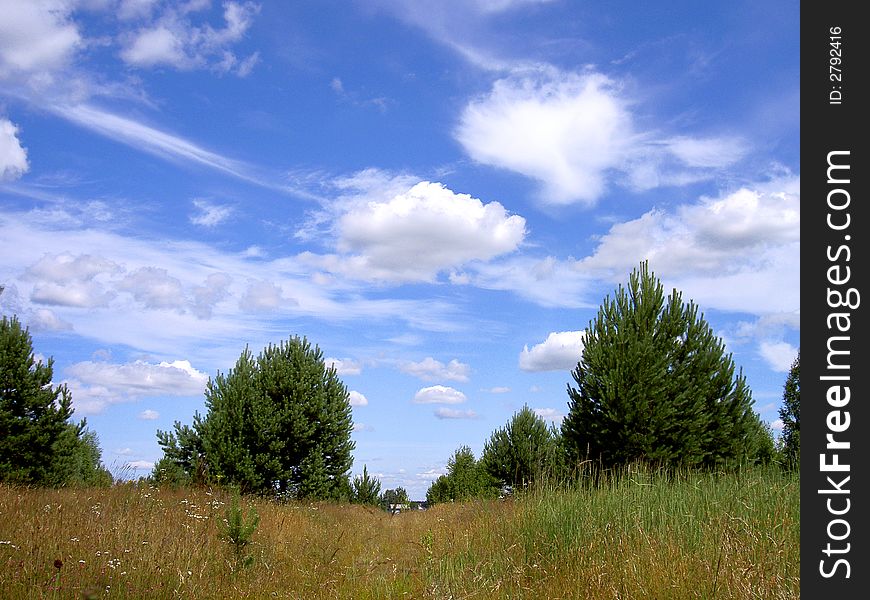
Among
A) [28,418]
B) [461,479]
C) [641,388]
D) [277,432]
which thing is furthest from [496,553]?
[461,479]

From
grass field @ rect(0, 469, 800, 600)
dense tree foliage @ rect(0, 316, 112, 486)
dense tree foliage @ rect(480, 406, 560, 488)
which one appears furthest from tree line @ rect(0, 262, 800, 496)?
grass field @ rect(0, 469, 800, 600)

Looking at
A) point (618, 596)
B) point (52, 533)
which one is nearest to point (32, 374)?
point (52, 533)

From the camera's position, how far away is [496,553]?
8281 mm

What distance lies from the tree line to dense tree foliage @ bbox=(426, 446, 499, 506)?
A: 6.87 meters

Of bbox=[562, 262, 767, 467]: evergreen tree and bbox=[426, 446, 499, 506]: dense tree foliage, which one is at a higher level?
bbox=[562, 262, 767, 467]: evergreen tree

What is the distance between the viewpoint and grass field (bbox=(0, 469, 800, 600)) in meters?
6.29

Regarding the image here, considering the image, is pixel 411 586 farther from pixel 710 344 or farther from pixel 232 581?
pixel 710 344

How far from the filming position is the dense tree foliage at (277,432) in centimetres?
2367

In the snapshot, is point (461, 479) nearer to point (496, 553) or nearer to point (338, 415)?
point (338, 415)

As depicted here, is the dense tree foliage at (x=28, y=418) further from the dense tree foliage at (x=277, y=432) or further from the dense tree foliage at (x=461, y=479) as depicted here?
the dense tree foliage at (x=461, y=479)

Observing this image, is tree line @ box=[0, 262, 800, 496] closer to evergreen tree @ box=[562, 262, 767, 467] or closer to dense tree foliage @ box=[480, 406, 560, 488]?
evergreen tree @ box=[562, 262, 767, 467]

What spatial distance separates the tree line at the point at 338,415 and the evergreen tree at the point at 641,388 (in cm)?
4

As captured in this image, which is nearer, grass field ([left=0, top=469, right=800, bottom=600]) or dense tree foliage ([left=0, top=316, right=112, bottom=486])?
grass field ([left=0, top=469, right=800, bottom=600])

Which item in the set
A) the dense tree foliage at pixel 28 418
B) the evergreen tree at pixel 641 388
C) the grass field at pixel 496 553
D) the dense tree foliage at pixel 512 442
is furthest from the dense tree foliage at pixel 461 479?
the grass field at pixel 496 553
